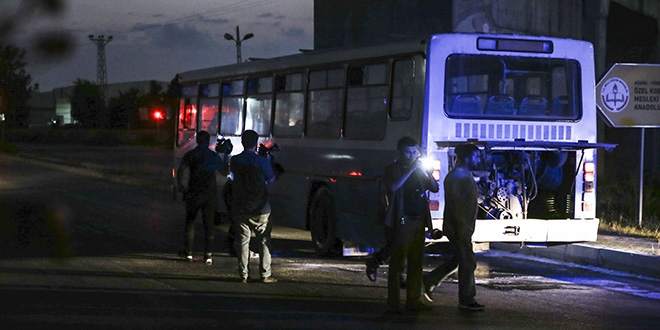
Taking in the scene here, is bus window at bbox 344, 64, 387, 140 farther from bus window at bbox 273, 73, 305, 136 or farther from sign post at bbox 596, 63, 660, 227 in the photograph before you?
sign post at bbox 596, 63, 660, 227

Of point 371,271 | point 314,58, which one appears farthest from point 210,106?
point 371,271

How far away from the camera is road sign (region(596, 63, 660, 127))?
47.6 ft

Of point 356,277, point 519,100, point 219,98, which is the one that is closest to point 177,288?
point 356,277

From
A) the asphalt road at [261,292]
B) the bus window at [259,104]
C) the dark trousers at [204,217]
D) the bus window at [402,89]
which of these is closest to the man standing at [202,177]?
the dark trousers at [204,217]

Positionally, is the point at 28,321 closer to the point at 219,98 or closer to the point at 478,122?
the point at 478,122

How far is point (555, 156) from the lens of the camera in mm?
11273

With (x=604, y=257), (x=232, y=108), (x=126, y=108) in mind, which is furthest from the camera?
(x=126, y=108)

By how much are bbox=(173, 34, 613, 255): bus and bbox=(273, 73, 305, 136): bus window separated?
0.39m

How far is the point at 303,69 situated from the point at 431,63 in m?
3.28

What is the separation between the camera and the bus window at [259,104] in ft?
48.4

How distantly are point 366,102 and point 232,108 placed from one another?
15.0ft

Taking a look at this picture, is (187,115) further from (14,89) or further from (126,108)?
(126,108)

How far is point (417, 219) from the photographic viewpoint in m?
7.90

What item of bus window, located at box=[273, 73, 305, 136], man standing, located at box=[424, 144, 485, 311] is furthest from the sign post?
man standing, located at box=[424, 144, 485, 311]
